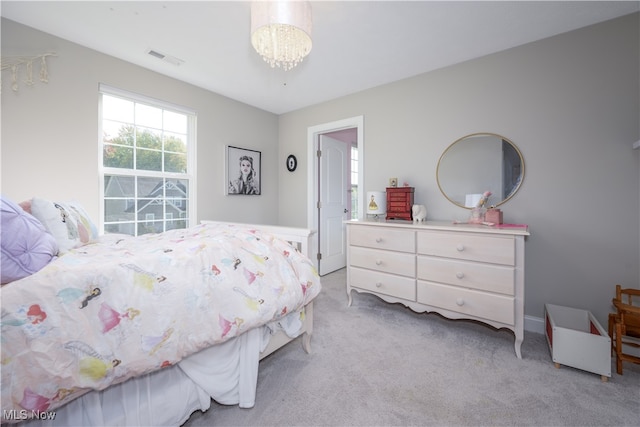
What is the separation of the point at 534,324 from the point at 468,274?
91 centimetres

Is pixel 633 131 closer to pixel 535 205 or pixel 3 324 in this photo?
pixel 535 205

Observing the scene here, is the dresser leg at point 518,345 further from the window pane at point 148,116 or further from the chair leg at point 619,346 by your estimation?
the window pane at point 148,116

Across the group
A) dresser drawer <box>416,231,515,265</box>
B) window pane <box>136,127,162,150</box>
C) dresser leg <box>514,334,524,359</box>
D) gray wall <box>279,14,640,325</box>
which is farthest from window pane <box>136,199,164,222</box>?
dresser leg <box>514,334,524,359</box>

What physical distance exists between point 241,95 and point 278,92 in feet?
1.63

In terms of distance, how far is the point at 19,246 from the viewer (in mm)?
995

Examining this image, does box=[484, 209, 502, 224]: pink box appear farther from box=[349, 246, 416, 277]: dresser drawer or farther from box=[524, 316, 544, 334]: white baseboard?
box=[524, 316, 544, 334]: white baseboard

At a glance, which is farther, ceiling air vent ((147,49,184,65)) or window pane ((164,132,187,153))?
window pane ((164,132,187,153))

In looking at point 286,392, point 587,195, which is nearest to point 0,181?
point 286,392

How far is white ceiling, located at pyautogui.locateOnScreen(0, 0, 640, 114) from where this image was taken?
1.89 meters

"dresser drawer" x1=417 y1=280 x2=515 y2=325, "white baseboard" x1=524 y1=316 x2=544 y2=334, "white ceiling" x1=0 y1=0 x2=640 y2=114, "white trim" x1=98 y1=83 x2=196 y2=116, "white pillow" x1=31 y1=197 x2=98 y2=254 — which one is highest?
"white ceiling" x1=0 y1=0 x2=640 y2=114

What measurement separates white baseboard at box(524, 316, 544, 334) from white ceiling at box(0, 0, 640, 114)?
7.85 ft

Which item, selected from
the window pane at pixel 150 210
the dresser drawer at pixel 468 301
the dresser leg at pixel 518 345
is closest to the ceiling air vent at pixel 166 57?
the window pane at pixel 150 210

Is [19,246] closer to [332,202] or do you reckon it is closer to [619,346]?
[619,346]

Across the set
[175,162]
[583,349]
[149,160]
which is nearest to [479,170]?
[583,349]
